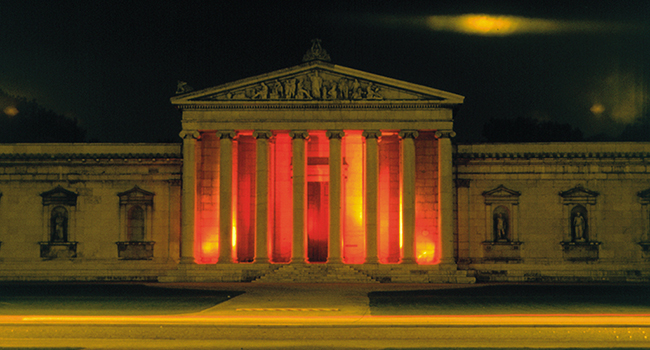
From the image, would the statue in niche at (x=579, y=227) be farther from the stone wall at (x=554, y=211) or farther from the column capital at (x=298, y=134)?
the column capital at (x=298, y=134)

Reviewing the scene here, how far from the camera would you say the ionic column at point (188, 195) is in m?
42.3

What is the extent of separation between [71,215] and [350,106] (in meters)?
23.3

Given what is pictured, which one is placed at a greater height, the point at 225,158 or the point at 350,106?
the point at 350,106

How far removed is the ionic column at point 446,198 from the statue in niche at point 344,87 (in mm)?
7096

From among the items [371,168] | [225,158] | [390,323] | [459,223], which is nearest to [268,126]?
[225,158]

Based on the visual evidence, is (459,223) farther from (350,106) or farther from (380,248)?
(350,106)

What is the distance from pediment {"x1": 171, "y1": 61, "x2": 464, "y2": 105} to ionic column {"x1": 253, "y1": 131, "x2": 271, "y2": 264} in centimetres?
301

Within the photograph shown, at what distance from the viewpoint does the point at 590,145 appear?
45.7 meters

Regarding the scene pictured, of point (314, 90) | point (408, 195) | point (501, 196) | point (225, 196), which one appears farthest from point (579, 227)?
point (225, 196)

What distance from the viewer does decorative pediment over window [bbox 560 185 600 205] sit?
4503cm

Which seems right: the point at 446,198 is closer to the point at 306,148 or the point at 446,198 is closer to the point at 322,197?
the point at 322,197

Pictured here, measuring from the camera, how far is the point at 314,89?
140 feet

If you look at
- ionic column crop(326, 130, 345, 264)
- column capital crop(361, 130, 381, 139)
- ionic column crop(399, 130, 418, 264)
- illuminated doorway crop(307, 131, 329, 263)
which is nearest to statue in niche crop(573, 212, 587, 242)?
ionic column crop(399, 130, 418, 264)

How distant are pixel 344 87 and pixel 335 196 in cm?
788
